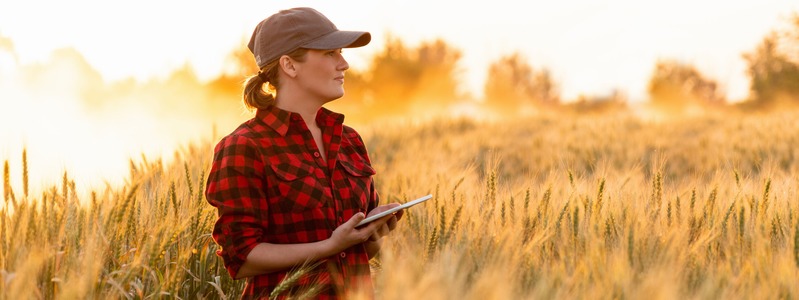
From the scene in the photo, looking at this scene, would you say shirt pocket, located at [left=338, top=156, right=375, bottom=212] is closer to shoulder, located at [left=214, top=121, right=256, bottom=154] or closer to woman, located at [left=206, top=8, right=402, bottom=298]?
woman, located at [left=206, top=8, right=402, bottom=298]

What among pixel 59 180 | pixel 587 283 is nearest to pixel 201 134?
pixel 59 180

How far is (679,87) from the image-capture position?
108 ft

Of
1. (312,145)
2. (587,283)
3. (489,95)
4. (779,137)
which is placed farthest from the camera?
(489,95)

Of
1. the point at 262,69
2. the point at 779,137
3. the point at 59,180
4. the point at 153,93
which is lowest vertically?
the point at 779,137

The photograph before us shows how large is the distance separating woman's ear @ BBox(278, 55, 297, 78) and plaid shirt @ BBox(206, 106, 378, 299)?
0.12 metres

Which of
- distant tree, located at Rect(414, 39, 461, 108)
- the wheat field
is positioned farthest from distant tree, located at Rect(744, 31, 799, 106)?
the wheat field

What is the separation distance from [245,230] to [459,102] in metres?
27.8

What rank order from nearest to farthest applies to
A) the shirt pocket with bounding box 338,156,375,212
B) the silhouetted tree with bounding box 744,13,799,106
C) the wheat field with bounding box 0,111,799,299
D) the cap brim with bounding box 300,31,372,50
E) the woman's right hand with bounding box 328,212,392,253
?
the wheat field with bounding box 0,111,799,299, the woman's right hand with bounding box 328,212,392,253, the cap brim with bounding box 300,31,372,50, the shirt pocket with bounding box 338,156,375,212, the silhouetted tree with bounding box 744,13,799,106

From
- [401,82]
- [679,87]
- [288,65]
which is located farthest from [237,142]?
[679,87]

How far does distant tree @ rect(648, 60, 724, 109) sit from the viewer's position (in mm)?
31062

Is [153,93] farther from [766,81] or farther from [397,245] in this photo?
[397,245]

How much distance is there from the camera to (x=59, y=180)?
2.80 m

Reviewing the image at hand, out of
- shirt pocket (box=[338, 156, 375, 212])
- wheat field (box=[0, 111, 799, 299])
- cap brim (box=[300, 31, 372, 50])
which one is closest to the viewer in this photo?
wheat field (box=[0, 111, 799, 299])

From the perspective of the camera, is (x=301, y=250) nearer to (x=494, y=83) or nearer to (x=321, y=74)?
(x=321, y=74)
